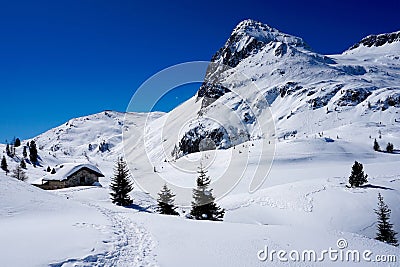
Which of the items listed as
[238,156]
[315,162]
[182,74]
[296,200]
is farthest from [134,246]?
[238,156]

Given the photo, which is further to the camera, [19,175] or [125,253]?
[19,175]

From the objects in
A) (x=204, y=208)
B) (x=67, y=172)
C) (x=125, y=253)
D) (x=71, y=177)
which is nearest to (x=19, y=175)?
(x=67, y=172)

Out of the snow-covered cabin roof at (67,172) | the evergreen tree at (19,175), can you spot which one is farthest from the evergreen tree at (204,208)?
the evergreen tree at (19,175)

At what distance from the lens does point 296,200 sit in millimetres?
34531

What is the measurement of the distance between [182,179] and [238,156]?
86.1ft

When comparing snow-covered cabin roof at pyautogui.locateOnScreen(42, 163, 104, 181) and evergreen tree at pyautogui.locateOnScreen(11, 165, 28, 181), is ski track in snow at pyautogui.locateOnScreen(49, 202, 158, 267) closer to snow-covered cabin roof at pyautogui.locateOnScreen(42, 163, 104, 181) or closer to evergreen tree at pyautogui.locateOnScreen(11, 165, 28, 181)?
snow-covered cabin roof at pyautogui.locateOnScreen(42, 163, 104, 181)

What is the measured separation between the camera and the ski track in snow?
1002cm

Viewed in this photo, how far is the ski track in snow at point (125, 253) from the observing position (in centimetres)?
1002

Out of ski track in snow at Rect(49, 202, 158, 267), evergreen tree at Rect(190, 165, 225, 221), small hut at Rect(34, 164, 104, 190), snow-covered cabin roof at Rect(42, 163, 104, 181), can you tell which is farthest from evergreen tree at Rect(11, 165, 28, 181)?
ski track in snow at Rect(49, 202, 158, 267)

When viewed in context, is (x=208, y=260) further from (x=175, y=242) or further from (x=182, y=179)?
(x=182, y=179)

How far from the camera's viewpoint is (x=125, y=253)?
445 inches

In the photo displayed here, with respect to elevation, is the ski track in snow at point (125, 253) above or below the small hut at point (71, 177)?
below

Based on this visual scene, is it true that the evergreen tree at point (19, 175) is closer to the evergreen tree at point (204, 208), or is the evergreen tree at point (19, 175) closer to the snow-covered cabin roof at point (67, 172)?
the snow-covered cabin roof at point (67, 172)

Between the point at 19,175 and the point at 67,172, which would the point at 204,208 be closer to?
the point at 67,172
